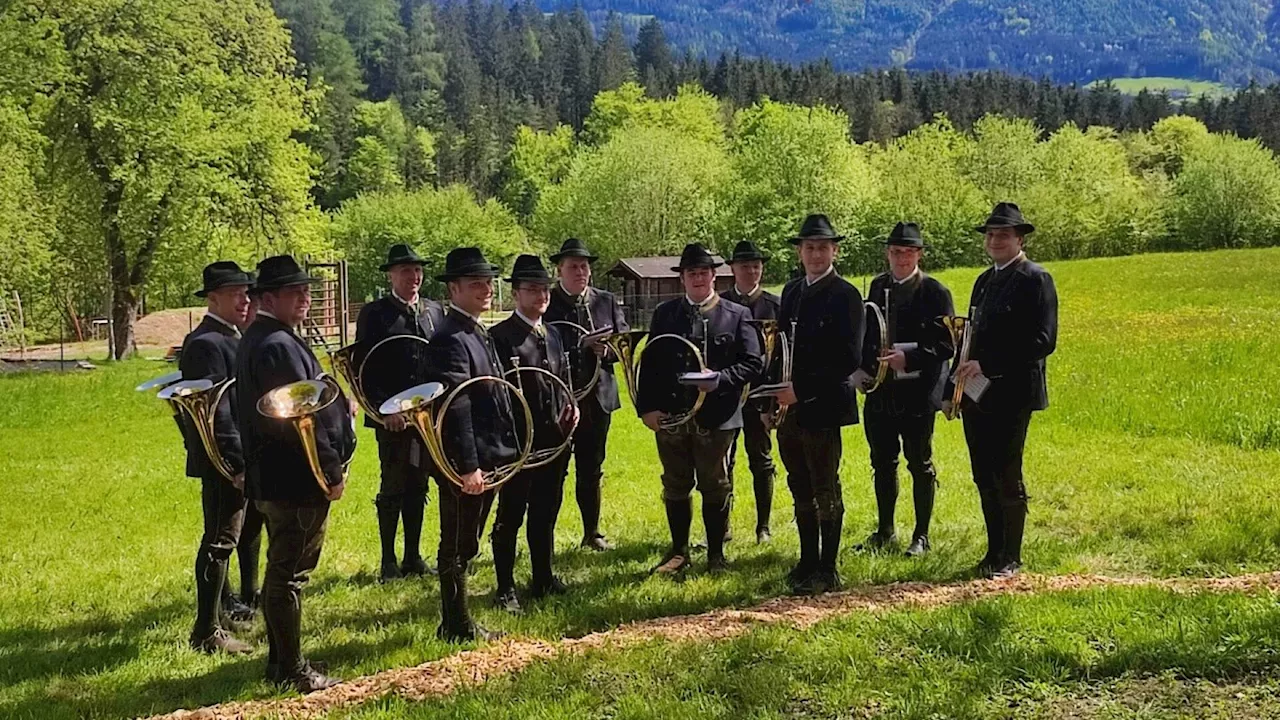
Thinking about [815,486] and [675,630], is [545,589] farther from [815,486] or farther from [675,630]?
[815,486]

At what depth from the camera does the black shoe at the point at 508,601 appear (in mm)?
7172

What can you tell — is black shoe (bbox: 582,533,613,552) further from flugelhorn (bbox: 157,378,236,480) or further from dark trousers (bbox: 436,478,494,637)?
flugelhorn (bbox: 157,378,236,480)

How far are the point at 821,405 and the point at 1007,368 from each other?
1399 millimetres

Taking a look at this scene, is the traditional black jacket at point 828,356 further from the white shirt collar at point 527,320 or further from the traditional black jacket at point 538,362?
the white shirt collar at point 527,320

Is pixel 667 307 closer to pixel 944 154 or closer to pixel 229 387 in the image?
pixel 229 387

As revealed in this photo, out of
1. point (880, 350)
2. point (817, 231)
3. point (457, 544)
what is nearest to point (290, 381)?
point (457, 544)

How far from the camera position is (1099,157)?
80875mm

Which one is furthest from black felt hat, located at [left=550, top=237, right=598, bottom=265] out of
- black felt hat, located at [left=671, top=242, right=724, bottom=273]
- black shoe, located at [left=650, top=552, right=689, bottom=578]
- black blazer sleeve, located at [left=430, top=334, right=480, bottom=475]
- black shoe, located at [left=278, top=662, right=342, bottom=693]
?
black shoe, located at [left=278, top=662, right=342, bottom=693]

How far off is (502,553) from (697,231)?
194 ft

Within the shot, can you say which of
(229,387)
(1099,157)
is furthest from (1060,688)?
(1099,157)

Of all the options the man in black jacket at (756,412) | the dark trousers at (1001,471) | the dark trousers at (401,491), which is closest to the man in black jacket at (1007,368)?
the dark trousers at (1001,471)

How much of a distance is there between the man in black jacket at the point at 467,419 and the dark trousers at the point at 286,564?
925mm

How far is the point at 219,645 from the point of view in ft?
22.2

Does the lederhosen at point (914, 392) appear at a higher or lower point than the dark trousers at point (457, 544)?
higher
